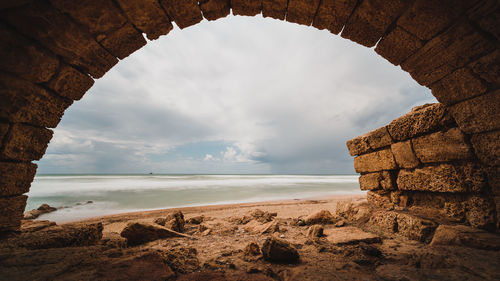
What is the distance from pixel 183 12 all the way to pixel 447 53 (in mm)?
3482

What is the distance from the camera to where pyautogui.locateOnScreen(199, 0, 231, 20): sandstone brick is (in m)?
2.23

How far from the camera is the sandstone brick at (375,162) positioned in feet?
11.5

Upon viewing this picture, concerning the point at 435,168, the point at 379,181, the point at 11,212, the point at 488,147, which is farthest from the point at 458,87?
the point at 11,212

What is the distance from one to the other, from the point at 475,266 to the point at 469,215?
1172mm

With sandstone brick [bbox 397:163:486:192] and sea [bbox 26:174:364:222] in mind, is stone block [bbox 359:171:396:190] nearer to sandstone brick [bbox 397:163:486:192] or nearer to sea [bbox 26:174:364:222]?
sandstone brick [bbox 397:163:486:192]

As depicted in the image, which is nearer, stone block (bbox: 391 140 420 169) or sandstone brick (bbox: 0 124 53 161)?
sandstone brick (bbox: 0 124 53 161)

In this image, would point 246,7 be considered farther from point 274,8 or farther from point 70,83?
point 70,83

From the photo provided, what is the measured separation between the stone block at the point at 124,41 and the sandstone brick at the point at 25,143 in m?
1.55

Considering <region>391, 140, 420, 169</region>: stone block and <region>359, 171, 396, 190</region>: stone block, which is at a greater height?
<region>391, 140, 420, 169</region>: stone block

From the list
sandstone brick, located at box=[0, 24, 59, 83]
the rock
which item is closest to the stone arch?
sandstone brick, located at box=[0, 24, 59, 83]

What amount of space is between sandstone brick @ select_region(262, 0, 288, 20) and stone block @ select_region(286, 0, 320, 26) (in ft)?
0.24

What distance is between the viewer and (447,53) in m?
2.16

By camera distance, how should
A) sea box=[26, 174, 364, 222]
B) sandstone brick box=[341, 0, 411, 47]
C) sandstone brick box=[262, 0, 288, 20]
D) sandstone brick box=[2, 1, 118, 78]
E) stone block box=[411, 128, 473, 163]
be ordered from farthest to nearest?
sea box=[26, 174, 364, 222]
stone block box=[411, 128, 473, 163]
sandstone brick box=[262, 0, 288, 20]
sandstone brick box=[341, 0, 411, 47]
sandstone brick box=[2, 1, 118, 78]

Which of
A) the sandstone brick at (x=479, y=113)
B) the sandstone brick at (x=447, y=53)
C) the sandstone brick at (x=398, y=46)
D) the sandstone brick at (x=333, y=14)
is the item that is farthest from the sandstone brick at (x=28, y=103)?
the sandstone brick at (x=479, y=113)
